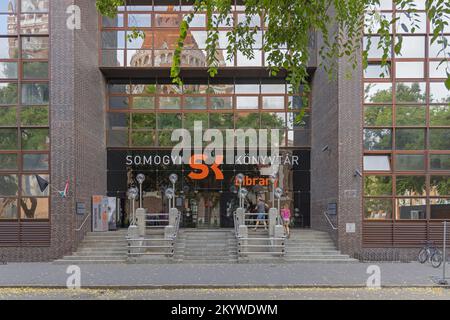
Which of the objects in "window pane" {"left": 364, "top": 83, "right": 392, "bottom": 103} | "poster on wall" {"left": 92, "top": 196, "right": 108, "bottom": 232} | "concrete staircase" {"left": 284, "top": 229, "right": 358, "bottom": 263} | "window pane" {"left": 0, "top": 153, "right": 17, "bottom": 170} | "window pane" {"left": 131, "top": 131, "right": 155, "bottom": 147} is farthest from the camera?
"window pane" {"left": 131, "top": 131, "right": 155, "bottom": 147}

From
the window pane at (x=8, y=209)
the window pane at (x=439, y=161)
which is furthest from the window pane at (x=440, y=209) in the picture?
the window pane at (x=8, y=209)

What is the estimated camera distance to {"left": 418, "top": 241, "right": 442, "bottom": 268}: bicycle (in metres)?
18.0

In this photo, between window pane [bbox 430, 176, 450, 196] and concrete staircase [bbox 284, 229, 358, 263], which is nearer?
concrete staircase [bbox 284, 229, 358, 263]

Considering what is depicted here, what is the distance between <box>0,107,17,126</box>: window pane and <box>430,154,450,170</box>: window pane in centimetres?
1680

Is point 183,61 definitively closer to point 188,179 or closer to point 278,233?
point 188,179

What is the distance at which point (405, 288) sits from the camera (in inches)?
537

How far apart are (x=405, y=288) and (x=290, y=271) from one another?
3.81 meters

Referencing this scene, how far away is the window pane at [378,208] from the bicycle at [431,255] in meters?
1.78

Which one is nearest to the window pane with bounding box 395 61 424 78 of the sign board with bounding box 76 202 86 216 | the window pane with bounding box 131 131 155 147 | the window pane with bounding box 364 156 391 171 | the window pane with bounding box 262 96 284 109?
the window pane with bounding box 364 156 391 171

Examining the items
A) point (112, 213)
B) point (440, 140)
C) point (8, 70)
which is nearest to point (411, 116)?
point (440, 140)

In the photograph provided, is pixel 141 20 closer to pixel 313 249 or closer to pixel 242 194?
pixel 242 194

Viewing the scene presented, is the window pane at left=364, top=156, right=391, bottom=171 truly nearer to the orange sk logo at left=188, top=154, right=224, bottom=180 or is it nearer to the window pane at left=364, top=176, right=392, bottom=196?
the window pane at left=364, top=176, right=392, bottom=196

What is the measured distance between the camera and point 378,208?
2016 cm

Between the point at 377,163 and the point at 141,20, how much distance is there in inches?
505
